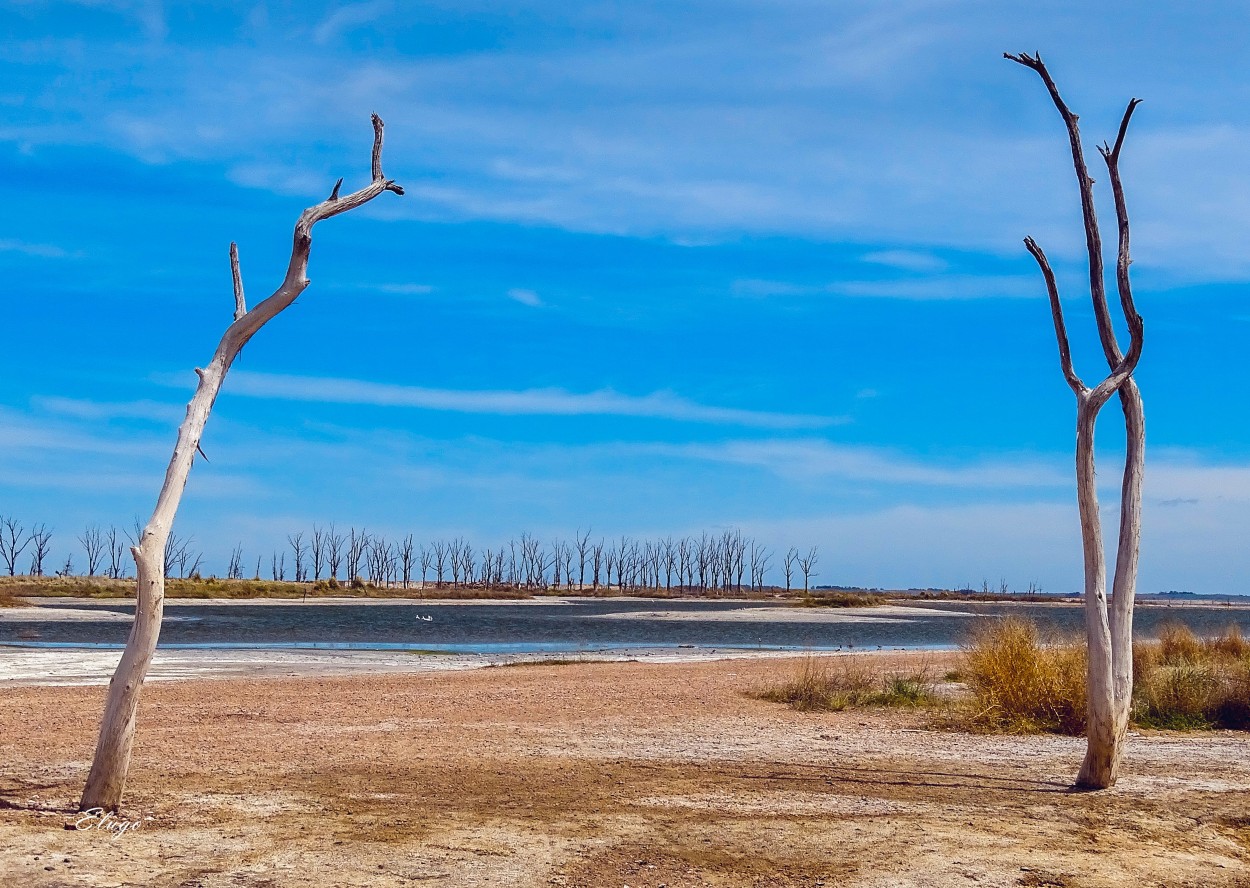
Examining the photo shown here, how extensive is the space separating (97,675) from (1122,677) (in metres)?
18.7

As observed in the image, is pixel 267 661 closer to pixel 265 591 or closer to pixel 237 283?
pixel 237 283

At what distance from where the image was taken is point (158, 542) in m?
8.43

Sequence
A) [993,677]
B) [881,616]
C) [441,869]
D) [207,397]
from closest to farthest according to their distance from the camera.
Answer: [441,869] → [207,397] → [993,677] → [881,616]

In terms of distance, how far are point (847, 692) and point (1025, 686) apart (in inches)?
123

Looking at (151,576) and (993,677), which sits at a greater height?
(151,576)

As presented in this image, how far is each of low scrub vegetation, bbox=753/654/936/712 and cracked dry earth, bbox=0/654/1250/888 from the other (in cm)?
92

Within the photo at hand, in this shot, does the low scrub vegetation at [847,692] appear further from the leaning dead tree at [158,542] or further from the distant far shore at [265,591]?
the distant far shore at [265,591]

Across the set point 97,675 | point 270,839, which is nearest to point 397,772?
point 270,839

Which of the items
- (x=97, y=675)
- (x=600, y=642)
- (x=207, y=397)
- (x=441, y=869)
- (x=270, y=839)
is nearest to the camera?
(x=441, y=869)

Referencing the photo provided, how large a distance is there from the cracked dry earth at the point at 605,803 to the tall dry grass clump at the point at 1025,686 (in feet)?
2.49

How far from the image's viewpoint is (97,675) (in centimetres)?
2267

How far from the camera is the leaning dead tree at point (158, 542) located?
8320mm

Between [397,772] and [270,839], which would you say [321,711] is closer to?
[397,772]

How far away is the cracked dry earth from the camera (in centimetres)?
738
